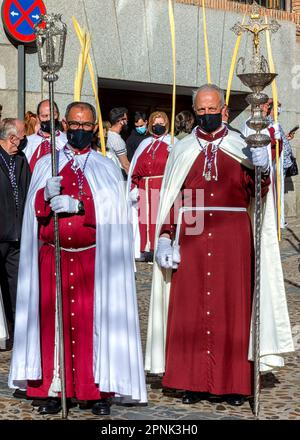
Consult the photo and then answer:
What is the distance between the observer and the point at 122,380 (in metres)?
5.04

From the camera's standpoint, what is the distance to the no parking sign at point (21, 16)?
456 inches

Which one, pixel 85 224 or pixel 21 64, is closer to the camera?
pixel 85 224

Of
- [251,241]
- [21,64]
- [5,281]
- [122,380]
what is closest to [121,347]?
[122,380]

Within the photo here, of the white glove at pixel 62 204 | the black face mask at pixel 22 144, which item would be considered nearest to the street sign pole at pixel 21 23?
the black face mask at pixel 22 144

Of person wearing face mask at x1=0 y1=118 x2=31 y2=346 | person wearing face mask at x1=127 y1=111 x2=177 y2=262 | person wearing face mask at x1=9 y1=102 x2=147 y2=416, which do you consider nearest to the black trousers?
Answer: person wearing face mask at x1=0 y1=118 x2=31 y2=346

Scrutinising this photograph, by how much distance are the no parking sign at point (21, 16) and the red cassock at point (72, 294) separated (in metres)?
6.90

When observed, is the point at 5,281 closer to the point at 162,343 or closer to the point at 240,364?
the point at 162,343

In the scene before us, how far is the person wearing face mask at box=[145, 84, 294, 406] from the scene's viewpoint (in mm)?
5336

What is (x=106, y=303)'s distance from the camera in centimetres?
507

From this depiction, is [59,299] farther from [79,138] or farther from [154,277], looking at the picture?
[79,138]

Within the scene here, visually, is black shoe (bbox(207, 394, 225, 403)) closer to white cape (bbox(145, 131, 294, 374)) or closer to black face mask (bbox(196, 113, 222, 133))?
white cape (bbox(145, 131, 294, 374))

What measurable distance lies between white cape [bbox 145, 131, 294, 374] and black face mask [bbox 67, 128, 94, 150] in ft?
2.01

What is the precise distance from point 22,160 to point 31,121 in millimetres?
2060

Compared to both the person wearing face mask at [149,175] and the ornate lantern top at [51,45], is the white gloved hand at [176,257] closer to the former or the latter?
the ornate lantern top at [51,45]
